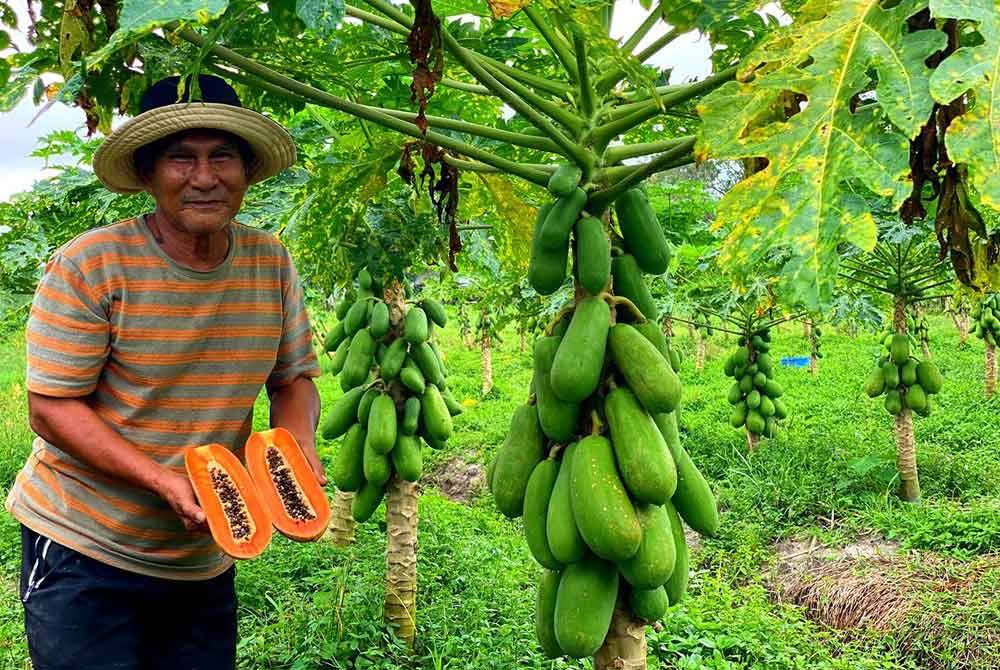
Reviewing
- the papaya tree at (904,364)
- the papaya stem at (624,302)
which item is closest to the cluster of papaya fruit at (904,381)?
the papaya tree at (904,364)

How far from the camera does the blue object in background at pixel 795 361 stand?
1296 cm

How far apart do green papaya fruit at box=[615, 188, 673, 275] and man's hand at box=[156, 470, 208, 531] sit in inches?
42.3

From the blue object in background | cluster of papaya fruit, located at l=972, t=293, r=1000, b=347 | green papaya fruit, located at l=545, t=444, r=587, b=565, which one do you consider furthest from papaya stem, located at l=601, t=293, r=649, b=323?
the blue object in background

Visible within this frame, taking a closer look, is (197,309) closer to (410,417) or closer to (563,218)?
(563,218)

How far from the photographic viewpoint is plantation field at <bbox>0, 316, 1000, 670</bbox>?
3.73m

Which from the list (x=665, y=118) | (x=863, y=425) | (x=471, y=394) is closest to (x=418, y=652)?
(x=665, y=118)

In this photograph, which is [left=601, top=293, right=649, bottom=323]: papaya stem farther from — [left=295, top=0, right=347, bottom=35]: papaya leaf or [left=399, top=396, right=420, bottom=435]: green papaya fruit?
[left=399, top=396, right=420, bottom=435]: green papaya fruit

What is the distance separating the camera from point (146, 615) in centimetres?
189

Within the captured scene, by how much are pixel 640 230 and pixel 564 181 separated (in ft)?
0.75

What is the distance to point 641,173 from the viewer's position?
1.56 metres

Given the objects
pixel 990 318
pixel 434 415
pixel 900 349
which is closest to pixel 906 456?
pixel 900 349

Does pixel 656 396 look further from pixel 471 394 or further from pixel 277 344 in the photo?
pixel 471 394

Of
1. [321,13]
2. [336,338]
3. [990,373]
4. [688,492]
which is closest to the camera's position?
[321,13]

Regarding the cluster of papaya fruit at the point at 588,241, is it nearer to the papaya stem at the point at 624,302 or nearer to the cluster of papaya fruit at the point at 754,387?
the papaya stem at the point at 624,302
